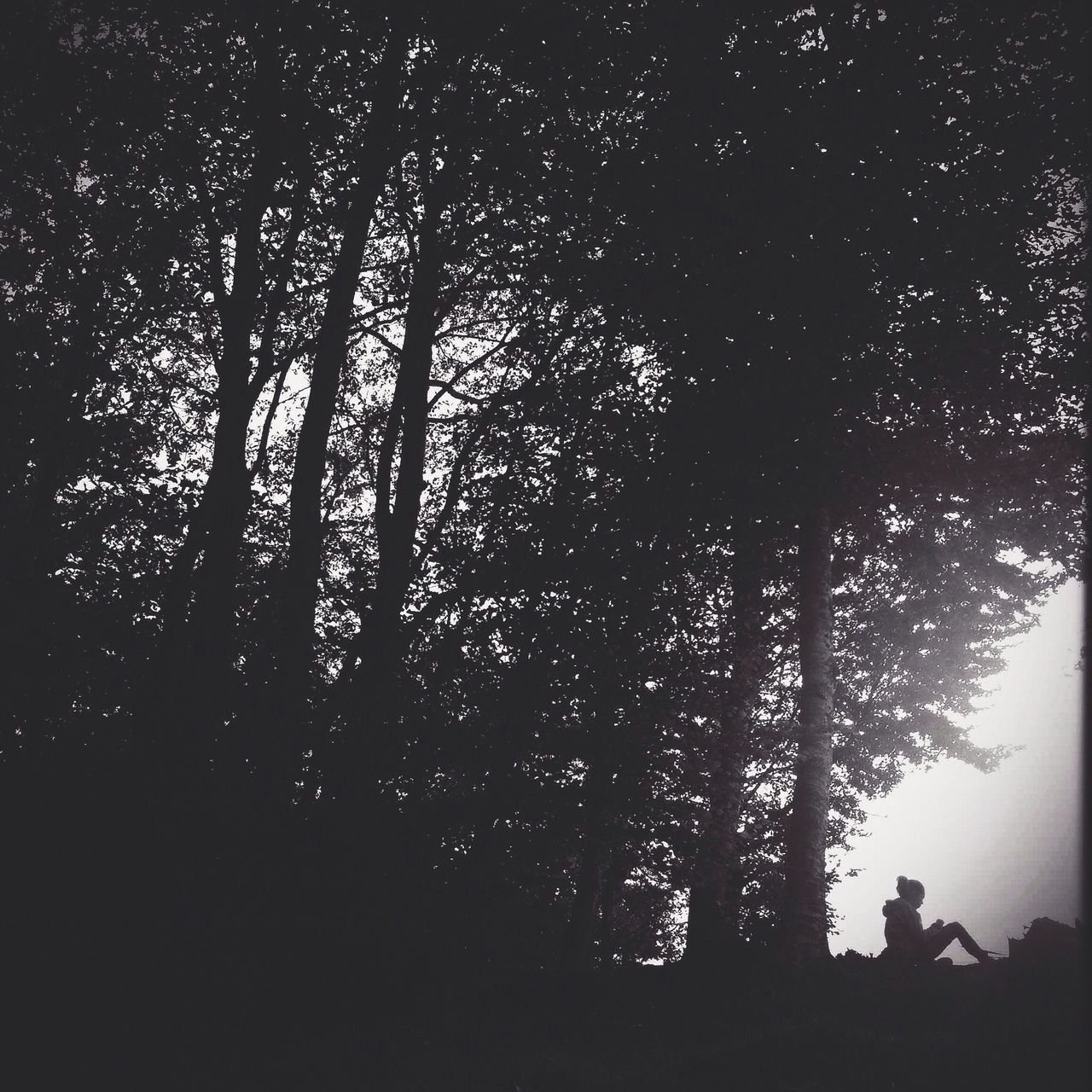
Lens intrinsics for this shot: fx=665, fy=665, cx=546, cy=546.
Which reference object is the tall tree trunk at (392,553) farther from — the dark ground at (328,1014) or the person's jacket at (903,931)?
the person's jacket at (903,931)

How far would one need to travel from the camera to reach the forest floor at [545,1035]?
4660 mm

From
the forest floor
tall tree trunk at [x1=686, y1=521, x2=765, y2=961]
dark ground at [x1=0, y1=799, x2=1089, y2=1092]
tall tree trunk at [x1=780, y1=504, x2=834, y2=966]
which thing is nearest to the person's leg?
the forest floor

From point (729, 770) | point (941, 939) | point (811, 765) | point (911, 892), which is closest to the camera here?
point (941, 939)

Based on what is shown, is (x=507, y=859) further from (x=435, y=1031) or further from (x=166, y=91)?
(x=166, y=91)

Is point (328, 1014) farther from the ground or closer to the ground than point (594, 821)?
closer to the ground

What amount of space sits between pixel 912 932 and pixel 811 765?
2367 millimetres

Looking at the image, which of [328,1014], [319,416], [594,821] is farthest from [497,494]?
[328,1014]

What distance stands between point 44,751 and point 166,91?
27.9ft

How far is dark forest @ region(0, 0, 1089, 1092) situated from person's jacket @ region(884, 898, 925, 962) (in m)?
0.61

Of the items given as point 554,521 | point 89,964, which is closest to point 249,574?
point 554,521

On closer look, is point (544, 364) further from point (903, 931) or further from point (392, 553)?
point (903, 931)

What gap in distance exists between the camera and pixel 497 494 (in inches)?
332

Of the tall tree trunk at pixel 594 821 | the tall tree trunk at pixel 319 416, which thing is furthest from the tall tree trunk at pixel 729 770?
the tall tree trunk at pixel 319 416

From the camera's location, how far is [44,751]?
5379 mm
